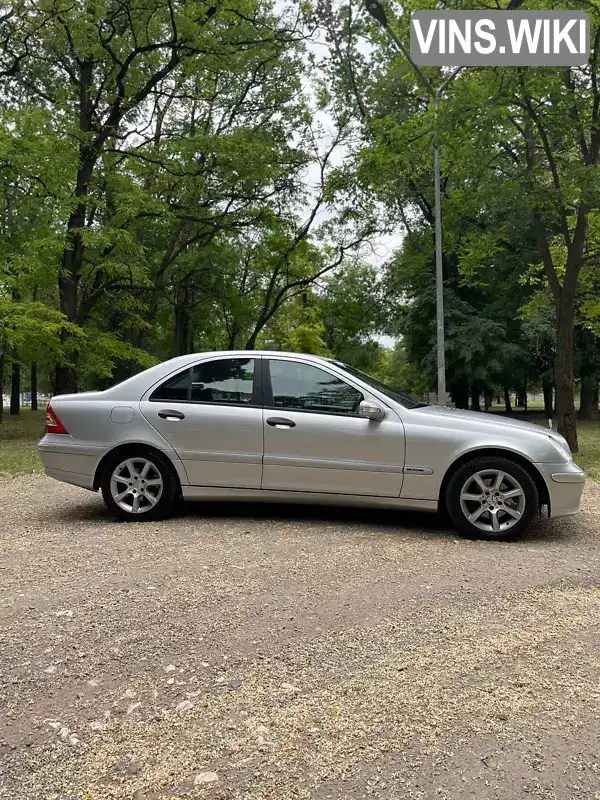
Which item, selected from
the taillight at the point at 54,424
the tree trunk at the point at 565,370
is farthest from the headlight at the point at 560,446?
the tree trunk at the point at 565,370

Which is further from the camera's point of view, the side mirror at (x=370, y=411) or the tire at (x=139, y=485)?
the tire at (x=139, y=485)

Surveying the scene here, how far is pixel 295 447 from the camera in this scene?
5.42m

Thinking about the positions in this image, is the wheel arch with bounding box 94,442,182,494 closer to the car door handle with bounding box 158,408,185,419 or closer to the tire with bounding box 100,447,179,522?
the tire with bounding box 100,447,179,522

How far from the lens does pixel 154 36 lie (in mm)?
15172

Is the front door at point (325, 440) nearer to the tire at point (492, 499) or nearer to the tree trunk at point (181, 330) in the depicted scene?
the tire at point (492, 499)

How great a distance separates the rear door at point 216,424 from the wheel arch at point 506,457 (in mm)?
1641

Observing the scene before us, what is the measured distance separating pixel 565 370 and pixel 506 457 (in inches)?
316

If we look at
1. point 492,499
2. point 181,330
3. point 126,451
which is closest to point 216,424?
point 126,451

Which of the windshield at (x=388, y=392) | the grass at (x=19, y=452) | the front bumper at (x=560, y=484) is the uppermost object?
the windshield at (x=388, y=392)

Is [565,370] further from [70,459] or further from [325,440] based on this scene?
[70,459]

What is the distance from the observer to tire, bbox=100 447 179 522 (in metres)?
5.61

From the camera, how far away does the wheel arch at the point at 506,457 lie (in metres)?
5.10

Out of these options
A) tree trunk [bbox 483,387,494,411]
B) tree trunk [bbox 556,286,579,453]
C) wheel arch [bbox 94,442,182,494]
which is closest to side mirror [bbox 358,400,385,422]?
wheel arch [bbox 94,442,182,494]

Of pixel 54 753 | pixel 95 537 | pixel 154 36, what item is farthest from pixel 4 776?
pixel 154 36
